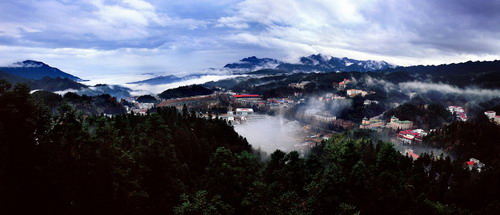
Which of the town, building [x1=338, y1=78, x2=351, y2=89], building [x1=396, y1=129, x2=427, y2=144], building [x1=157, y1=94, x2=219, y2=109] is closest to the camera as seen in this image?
building [x1=396, y1=129, x2=427, y2=144]

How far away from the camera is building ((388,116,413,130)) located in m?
101

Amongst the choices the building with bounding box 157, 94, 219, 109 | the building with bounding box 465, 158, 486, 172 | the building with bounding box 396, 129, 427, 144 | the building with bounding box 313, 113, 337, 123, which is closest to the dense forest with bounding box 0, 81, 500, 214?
the building with bounding box 465, 158, 486, 172

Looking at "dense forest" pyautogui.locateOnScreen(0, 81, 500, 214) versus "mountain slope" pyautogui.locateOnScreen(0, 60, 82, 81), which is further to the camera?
"mountain slope" pyautogui.locateOnScreen(0, 60, 82, 81)

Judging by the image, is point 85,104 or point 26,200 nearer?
point 26,200

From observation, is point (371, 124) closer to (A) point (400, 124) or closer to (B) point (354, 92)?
(A) point (400, 124)

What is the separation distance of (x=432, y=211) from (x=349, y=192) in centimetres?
662

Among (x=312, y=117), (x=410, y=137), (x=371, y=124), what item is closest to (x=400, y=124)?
(x=371, y=124)

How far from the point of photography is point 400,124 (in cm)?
10138

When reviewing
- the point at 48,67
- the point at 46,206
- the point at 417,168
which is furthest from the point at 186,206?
the point at 48,67

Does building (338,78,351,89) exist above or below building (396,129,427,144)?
above

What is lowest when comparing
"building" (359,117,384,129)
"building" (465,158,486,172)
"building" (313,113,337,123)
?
"building" (465,158,486,172)

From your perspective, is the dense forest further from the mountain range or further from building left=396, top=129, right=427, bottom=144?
the mountain range

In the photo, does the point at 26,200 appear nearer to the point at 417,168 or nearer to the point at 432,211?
the point at 432,211

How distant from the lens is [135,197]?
15.4 meters
